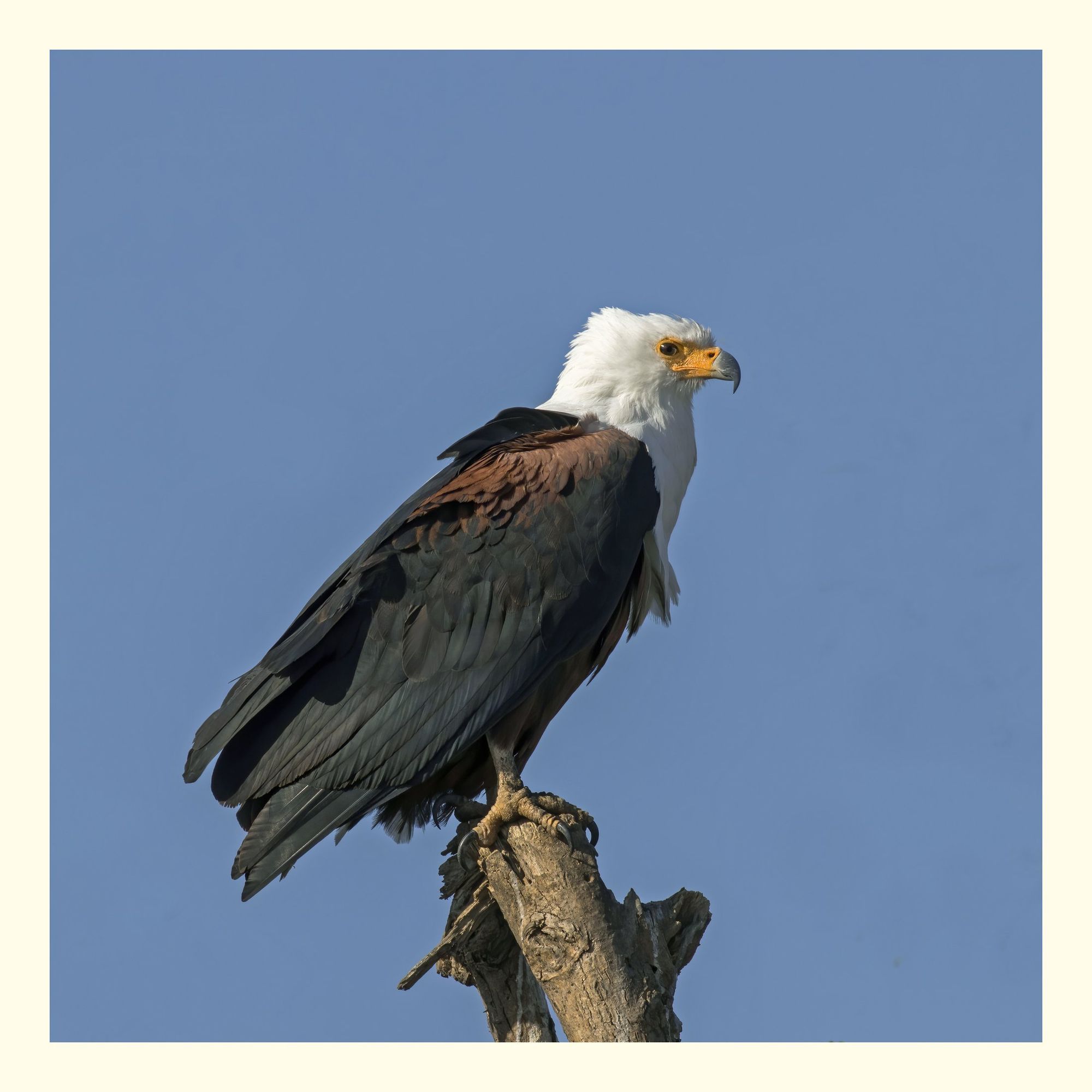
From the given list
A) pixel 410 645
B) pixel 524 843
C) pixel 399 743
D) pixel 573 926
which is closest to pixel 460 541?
pixel 410 645

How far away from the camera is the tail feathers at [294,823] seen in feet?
21.2

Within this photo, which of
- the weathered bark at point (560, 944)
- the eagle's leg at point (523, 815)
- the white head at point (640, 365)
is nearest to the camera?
the weathered bark at point (560, 944)

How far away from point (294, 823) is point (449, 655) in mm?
1065

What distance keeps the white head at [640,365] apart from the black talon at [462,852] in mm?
2450

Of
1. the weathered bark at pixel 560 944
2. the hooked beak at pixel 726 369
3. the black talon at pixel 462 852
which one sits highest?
the hooked beak at pixel 726 369

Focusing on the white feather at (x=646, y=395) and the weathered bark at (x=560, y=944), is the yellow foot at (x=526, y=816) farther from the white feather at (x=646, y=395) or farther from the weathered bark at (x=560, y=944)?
the white feather at (x=646, y=395)

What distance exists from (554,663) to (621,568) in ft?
1.91

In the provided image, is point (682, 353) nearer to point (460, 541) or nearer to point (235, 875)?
point (460, 541)

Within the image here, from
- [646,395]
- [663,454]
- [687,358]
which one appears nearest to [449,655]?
[663,454]

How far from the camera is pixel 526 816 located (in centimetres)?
646

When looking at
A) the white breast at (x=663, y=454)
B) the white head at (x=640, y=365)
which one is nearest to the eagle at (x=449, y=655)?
the white breast at (x=663, y=454)

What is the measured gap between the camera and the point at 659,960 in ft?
20.2

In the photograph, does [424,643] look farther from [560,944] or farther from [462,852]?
[560,944]

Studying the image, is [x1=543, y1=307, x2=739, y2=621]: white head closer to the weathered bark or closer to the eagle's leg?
the eagle's leg
